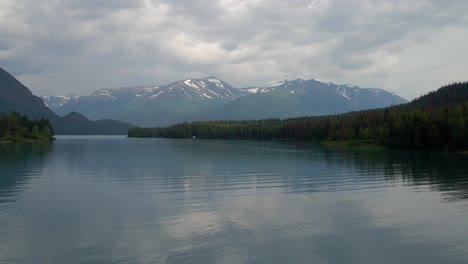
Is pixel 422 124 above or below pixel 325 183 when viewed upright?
above

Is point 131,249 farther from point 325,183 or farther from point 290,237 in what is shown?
point 325,183

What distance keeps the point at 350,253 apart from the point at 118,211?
19900 millimetres

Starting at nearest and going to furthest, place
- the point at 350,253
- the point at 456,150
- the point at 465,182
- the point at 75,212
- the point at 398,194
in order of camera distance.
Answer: the point at 350,253 → the point at 75,212 → the point at 398,194 → the point at 465,182 → the point at 456,150

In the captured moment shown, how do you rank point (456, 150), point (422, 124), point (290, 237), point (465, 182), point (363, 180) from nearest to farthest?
1. point (290, 237)
2. point (465, 182)
3. point (363, 180)
4. point (456, 150)
5. point (422, 124)

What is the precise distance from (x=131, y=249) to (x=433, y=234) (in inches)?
763

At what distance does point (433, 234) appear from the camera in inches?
1122

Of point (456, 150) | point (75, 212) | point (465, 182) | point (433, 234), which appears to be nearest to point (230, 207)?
point (75, 212)

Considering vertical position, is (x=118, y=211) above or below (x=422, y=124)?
below

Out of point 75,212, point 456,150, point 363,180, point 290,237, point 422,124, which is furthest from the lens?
point 422,124

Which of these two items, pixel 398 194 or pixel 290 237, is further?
pixel 398 194

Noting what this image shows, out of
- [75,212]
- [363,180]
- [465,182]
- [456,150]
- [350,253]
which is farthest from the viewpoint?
[456,150]

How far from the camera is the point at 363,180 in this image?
57.0 metres

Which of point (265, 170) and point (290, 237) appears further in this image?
point (265, 170)

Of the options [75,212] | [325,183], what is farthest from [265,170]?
[75,212]
